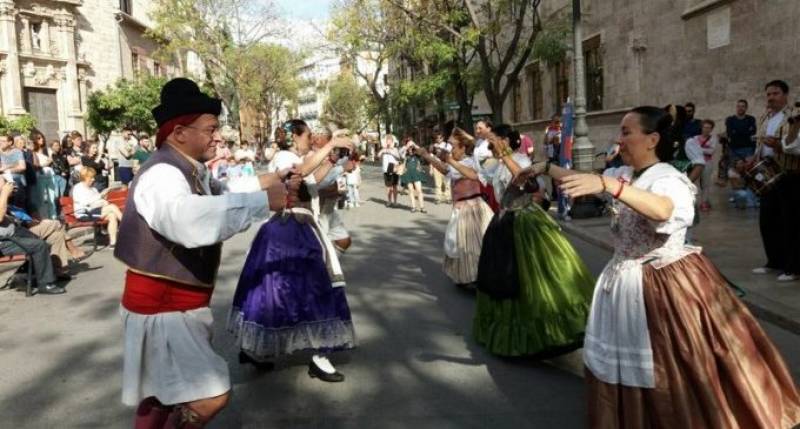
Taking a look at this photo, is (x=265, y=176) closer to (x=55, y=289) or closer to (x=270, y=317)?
(x=270, y=317)

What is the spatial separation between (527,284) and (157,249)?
9.69 ft

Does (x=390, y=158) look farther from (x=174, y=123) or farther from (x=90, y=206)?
(x=174, y=123)

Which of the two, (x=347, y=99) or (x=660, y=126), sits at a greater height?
(x=347, y=99)

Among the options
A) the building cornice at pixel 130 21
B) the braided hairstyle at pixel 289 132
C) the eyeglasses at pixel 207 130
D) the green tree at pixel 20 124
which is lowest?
the eyeglasses at pixel 207 130

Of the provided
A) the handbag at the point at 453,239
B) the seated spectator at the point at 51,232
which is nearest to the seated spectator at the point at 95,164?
the seated spectator at the point at 51,232

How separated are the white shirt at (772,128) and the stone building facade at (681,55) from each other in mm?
6176

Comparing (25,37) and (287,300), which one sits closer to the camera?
(287,300)

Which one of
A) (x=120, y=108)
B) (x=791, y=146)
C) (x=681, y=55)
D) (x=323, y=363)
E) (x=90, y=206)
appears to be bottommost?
(x=323, y=363)

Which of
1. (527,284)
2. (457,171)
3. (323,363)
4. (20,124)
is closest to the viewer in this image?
(323,363)

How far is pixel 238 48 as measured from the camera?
3838 cm

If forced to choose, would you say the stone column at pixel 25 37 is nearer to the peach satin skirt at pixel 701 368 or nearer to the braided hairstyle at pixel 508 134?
the braided hairstyle at pixel 508 134

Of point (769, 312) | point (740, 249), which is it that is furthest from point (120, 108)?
point (769, 312)

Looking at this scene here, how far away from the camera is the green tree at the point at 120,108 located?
114ft

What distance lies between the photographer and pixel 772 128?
7082mm
